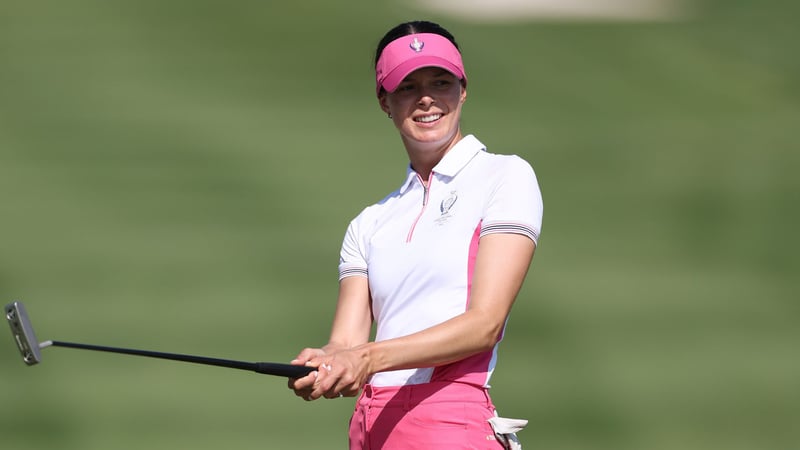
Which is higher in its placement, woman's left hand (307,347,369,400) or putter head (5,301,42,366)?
putter head (5,301,42,366)

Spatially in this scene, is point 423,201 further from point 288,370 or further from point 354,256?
point 288,370

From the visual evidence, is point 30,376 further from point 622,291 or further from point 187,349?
point 622,291

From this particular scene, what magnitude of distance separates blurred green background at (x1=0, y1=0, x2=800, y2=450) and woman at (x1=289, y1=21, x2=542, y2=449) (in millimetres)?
2816

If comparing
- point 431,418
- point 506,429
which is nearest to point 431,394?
point 431,418

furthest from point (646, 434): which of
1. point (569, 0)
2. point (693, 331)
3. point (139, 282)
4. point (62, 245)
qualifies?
point (569, 0)

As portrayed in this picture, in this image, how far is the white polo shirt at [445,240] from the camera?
2.22 meters

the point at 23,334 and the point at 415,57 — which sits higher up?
the point at 415,57

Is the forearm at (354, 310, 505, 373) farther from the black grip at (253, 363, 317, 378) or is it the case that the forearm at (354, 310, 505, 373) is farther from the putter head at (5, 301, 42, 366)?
the putter head at (5, 301, 42, 366)

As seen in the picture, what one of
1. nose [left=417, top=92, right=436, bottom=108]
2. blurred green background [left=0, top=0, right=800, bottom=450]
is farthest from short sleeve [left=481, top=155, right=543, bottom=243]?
blurred green background [left=0, top=0, right=800, bottom=450]

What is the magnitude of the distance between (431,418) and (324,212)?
169 inches

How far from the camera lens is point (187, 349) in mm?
5453

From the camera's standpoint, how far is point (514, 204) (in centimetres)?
222

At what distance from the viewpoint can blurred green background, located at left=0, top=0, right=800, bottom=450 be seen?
5.32 metres

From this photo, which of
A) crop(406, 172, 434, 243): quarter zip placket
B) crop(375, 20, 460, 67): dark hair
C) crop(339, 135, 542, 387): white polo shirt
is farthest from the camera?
crop(375, 20, 460, 67): dark hair
